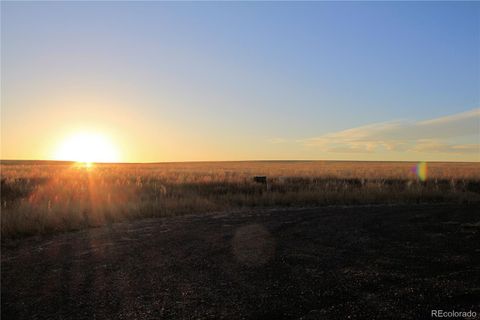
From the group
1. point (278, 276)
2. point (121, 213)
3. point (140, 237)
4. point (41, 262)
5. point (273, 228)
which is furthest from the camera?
point (121, 213)

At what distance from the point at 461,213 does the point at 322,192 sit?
7522mm

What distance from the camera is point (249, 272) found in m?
6.29

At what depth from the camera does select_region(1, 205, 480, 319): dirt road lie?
15.8 feet

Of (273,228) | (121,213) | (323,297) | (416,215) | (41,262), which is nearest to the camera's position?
(323,297)

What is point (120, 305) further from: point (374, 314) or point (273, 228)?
point (273, 228)

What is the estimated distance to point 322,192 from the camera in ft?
63.3

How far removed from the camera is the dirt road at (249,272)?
15.8 feet

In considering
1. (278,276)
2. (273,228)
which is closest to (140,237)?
(273,228)

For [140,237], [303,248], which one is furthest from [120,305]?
[140,237]

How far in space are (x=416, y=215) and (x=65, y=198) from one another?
527 inches

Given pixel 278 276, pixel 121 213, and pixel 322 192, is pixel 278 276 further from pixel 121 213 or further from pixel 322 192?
pixel 322 192

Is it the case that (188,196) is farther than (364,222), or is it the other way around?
(188,196)

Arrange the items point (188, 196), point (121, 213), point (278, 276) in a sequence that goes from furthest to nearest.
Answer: point (188, 196), point (121, 213), point (278, 276)

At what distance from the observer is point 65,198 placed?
54.4 ft
